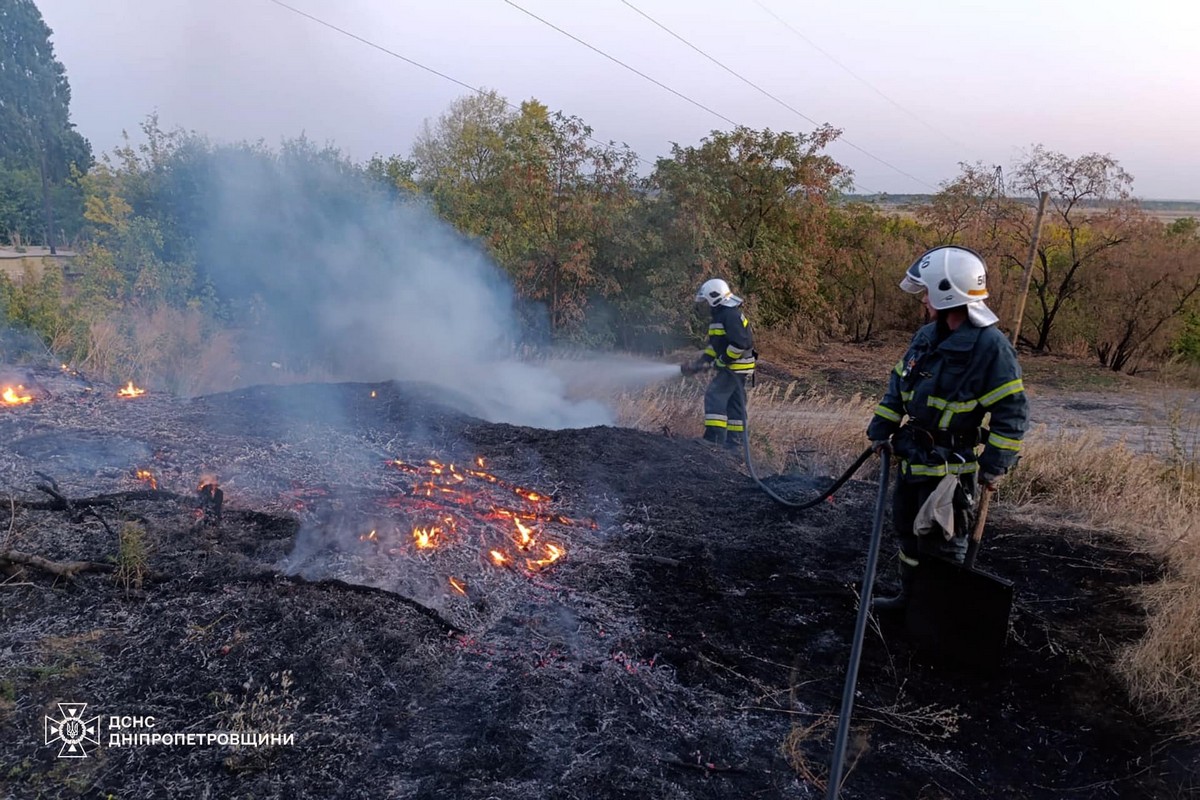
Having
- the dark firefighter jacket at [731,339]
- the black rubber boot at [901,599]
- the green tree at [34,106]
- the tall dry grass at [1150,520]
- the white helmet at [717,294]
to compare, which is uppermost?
the green tree at [34,106]

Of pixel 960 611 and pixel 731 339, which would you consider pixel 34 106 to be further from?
pixel 960 611

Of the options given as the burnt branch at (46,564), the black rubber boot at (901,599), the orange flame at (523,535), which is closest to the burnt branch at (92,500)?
the burnt branch at (46,564)

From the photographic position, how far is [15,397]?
7531 millimetres

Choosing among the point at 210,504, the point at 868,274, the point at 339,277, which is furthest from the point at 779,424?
the point at 868,274

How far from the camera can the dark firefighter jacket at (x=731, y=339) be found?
27.2 ft

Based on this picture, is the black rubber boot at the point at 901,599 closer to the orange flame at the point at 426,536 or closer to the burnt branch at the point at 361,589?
the burnt branch at the point at 361,589

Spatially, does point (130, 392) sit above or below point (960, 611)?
below

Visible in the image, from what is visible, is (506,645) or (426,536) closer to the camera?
(506,645)

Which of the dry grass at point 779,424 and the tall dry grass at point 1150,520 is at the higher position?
the tall dry grass at point 1150,520

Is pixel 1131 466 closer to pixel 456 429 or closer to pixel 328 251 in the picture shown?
pixel 456 429

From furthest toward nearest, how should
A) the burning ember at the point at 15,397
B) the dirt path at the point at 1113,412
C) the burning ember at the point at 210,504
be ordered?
the dirt path at the point at 1113,412, the burning ember at the point at 15,397, the burning ember at the point at 210,504

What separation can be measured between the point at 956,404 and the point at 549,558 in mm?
2869

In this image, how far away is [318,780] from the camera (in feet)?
9.72

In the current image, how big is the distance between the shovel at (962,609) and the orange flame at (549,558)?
236 centimetres
